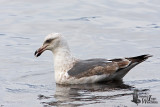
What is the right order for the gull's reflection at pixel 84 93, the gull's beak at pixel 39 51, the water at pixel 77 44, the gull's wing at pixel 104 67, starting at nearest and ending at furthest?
the gull's reflection at pixel 84 93, the water at pixel 77 44, the gull's wing at pixel 104 67, the gull's beak at pixel 39 51

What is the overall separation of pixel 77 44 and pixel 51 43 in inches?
157

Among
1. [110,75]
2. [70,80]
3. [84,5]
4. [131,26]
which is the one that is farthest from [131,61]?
[84,5]

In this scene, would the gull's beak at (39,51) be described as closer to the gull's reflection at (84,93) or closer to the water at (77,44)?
the water at (77,44)

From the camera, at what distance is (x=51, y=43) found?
1396 centimetres

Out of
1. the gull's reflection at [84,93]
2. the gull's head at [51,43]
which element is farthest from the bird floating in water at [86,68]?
the gull's reflection at [84,93]

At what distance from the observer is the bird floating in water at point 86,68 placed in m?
13.6

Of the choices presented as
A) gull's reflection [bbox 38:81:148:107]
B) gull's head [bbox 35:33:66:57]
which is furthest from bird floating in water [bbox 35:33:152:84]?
gull's reflection [bbox 38:81:148:107]

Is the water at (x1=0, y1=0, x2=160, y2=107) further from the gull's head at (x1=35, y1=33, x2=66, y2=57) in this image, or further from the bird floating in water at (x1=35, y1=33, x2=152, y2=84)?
the gull's head at (x1=35, y1=33, x2=66, y2=57)

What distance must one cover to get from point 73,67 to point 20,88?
1.26 meters

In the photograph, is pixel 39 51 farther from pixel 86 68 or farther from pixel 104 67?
pixel 104 67

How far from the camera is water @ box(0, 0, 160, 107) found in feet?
40.7

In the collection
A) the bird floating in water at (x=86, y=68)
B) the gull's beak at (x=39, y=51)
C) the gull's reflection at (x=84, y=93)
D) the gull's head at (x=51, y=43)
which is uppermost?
the gull's head at (x=51, y=43)

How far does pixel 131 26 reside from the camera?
19.9 m

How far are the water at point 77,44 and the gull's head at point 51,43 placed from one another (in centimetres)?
68
